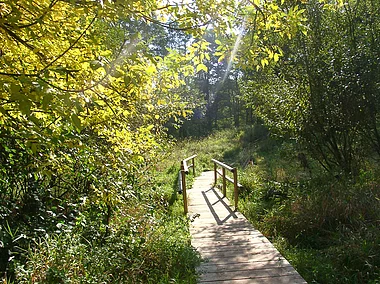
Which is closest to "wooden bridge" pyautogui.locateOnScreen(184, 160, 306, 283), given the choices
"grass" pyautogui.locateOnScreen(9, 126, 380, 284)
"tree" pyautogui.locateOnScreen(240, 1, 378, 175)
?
"grass" pyautogui.locateOnScreen(9, 126, 380, 284)

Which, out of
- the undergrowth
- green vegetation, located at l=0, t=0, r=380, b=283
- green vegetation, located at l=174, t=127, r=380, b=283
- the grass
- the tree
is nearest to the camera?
green vegetation, located at l=0, t=0, r=380, b=283

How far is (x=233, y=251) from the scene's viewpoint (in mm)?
4336

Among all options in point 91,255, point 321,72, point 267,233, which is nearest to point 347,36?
point 321,72

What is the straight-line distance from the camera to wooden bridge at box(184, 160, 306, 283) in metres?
3.56

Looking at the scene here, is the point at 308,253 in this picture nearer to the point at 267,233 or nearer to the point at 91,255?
the point at 267,233

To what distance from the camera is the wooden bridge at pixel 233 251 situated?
356cm

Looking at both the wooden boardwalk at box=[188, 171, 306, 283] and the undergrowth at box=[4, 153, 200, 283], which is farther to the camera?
the wooden boardwalk at box=[188, 171, 306, 283]

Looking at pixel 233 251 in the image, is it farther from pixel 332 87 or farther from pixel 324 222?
pixel 332 87

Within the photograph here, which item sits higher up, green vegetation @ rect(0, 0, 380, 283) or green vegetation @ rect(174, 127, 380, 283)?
green vegetation @ rect(0, 0, 380, 283)

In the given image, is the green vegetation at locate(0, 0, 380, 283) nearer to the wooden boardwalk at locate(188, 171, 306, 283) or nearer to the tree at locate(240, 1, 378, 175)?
the tree at locate(240, 1, 378, 175)

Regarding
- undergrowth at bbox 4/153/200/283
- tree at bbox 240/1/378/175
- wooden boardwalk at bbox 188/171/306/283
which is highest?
tree at bbox 240/1/378/175

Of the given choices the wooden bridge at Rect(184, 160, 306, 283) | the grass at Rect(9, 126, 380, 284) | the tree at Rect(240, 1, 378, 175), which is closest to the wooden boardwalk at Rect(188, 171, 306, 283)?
the wooden bridge at Rect(184, 160, 306, 283)

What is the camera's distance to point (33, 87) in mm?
1452

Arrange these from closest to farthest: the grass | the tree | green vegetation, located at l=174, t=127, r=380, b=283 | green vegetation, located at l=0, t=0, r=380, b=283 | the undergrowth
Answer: green vegetation, located at l=0, t=0, r=380, b=283 < the undergrowth < the grass < green vegetation, located at l=174, t=127, r=380, b=283 < the tree
